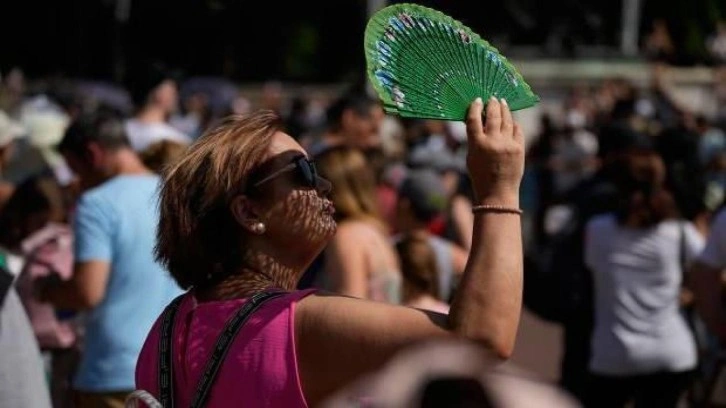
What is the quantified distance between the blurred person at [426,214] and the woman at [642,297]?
2.24ft

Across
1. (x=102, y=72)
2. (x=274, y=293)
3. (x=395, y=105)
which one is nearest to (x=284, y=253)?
(x=274, y=293)

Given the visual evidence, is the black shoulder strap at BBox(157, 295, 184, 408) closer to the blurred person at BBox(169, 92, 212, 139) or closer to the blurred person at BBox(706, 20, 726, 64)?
the blurred person at BBox(169, 92, 212, 139)

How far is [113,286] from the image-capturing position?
5.74 m

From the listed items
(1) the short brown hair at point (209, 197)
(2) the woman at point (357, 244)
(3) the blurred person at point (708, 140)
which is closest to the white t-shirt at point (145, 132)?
(2) the woman at point (357, 244)

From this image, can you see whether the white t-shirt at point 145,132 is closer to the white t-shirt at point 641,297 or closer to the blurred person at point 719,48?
the white t-shirt at point 641,297

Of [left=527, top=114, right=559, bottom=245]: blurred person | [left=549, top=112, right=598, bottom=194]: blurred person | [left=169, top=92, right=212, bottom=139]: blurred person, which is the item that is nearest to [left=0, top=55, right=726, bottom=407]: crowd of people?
[left=527, top=114, right=559, bottom=245]: blurred person

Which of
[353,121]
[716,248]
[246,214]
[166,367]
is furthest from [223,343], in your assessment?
[353,121]

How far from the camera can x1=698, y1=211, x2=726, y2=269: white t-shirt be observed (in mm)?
6508

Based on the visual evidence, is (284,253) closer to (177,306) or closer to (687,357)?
(177,306)

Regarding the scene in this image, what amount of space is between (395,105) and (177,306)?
23.3 inches

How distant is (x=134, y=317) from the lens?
5711 millimetres

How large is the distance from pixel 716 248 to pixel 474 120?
414 centimetres

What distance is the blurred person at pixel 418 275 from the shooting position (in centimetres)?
614

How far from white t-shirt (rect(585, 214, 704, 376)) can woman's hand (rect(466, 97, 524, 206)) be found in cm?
444
